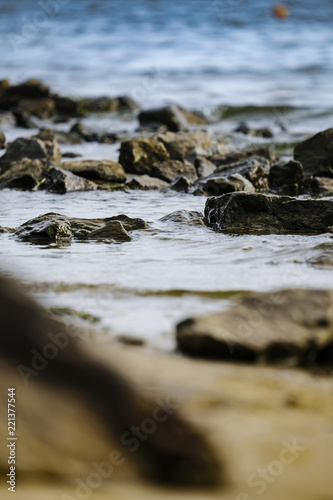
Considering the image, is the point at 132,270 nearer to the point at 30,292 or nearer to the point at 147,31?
the point at 30,292

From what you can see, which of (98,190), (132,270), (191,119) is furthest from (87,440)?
(191,119)

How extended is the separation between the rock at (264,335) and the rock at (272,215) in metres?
1.97

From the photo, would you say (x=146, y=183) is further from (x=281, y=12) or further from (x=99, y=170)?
(x=281, y=12)

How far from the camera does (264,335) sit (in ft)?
7.02

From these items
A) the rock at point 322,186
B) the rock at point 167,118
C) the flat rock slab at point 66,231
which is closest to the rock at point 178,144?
the rock at point 322,186

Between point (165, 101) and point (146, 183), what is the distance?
8.98 meters

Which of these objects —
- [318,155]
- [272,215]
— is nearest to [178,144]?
[318,155]

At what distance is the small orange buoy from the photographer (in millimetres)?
27766

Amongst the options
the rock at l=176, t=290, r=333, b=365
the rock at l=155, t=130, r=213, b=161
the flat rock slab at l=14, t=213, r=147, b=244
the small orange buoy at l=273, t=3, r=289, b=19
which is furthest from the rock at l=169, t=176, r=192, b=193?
the small orange buoy at l=273, t=3, r=289, b=19

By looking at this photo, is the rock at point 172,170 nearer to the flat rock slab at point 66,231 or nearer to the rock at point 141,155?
the rock at point 141,155

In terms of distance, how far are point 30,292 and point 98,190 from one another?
3.07m

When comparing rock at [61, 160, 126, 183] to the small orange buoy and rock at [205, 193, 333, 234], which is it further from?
the small orange buoy

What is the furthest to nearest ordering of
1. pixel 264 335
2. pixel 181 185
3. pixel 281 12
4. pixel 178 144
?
pixel 281 12
pixel 178 144
pixel 181 185
pixel 264 335

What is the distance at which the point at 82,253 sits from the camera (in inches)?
143
